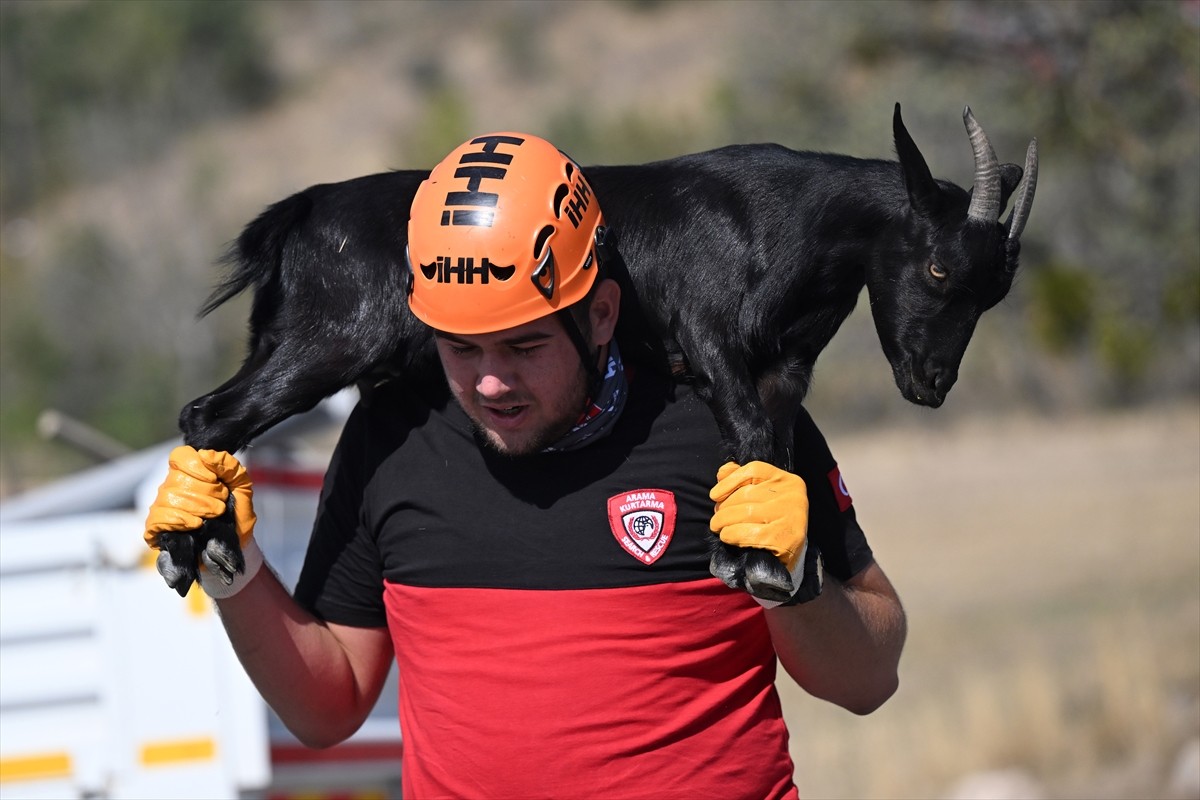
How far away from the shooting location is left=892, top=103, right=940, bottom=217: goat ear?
3135mm

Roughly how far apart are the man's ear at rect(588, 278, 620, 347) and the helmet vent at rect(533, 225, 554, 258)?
19 centimetres

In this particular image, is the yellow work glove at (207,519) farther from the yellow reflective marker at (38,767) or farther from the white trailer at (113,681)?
the yellow reflective marker at (38,767)

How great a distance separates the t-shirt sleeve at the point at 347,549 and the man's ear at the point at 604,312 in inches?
22.9

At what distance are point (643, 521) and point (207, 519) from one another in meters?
0.88

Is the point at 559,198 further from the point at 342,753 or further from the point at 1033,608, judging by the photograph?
the point at 1033,608

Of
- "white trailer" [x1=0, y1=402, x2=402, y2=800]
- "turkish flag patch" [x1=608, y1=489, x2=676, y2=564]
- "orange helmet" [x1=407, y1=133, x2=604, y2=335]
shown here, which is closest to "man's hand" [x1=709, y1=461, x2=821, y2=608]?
"turkish flag patch" [x1=608, y1=489, x2=676, y2=564]

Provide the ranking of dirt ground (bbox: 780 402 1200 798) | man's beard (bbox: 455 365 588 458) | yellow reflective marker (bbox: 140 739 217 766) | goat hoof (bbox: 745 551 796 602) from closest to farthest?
1. goat hoof (bbox: 745 551 796 602)
2. man's beard (bbox: 455 365 588 458)
3. yellow reflective marker (bbox: 140 739 217 766)
4. dirt ground (bbox: 780 402 1200 798)

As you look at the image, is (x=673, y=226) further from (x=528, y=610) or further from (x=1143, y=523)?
(x=1143, y=523)

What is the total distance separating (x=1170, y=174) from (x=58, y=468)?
17887 mm

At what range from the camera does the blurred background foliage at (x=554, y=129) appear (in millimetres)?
21375

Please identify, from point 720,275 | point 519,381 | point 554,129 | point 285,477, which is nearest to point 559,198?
point 519,381

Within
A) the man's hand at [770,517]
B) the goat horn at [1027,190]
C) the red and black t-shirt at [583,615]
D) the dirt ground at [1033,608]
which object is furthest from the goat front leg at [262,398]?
the dirt ground at [1033,608]

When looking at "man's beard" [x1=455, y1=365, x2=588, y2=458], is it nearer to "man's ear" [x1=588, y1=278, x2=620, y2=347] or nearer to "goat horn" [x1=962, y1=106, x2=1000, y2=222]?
"man's ear" [x1=588, y1=278, x2=620, y2=347]

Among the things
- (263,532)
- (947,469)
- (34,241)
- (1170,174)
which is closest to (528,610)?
(263,532)
